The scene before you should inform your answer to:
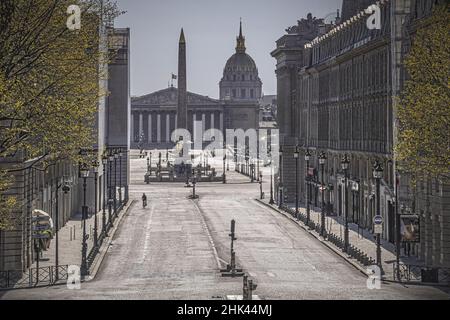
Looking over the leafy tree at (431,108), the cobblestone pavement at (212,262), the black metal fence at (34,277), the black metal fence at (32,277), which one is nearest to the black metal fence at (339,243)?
the cobblestone pavement at (212,262)

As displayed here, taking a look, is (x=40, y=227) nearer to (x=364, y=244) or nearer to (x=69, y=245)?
(x=69, y=245)

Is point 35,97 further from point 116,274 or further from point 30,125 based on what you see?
point 116,274

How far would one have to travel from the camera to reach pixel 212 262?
204ft

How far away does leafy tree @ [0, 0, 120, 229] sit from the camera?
44.0 metres

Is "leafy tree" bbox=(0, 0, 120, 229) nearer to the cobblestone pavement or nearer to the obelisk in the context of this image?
the cobblestone pavement

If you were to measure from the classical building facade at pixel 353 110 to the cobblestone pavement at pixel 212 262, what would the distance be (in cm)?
533

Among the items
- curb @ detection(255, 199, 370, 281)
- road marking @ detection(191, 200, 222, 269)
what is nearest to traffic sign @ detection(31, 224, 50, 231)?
road marking @ detection(191, 200, 222, 269)

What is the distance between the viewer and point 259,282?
52.8 metres

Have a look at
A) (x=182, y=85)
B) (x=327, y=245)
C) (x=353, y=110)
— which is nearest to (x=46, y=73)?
(x=327, y=245)

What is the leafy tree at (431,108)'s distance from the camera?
49.7 meters

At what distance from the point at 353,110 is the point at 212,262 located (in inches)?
1325

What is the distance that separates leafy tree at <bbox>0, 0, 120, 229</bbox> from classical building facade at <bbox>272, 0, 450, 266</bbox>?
1955 cm

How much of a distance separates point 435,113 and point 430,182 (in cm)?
1133

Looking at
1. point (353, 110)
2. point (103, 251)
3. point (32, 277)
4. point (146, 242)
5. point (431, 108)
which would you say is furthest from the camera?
point (353, 110)
